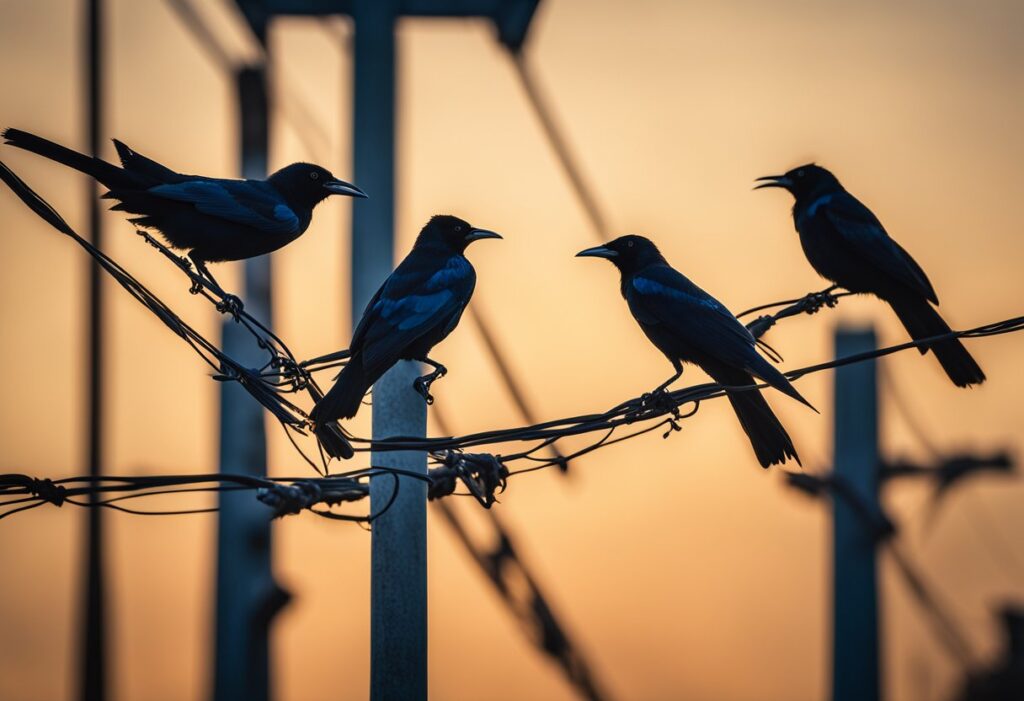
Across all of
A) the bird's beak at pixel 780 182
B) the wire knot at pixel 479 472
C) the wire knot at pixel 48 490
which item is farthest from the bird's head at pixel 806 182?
the wire knot at pixel 48 490

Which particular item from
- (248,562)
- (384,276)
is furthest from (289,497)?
(248,562)

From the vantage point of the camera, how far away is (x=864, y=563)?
11.2m

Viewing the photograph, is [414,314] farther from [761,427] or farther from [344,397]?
[761,427]

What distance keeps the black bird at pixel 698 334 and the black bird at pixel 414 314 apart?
1006 mm

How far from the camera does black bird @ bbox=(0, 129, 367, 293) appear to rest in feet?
24.1

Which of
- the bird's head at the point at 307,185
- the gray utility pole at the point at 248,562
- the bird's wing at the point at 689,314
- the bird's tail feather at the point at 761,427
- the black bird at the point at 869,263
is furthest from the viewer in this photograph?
the gray utility pole at the point at 248,562

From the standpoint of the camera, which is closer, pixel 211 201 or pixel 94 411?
pixel 211 201

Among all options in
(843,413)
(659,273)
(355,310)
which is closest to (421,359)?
(659,273)

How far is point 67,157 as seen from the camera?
675cm

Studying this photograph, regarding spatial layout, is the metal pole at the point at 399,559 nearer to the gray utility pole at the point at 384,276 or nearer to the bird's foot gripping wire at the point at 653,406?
the gray utility pole at the point at 384,276

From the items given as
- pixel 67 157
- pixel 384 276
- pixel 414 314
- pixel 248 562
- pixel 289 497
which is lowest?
pixel 289 497

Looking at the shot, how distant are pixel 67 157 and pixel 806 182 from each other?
4.94 m

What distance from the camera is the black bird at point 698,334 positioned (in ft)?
24.8

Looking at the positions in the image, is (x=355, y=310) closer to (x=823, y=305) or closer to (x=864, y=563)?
(x=823, y=305)
